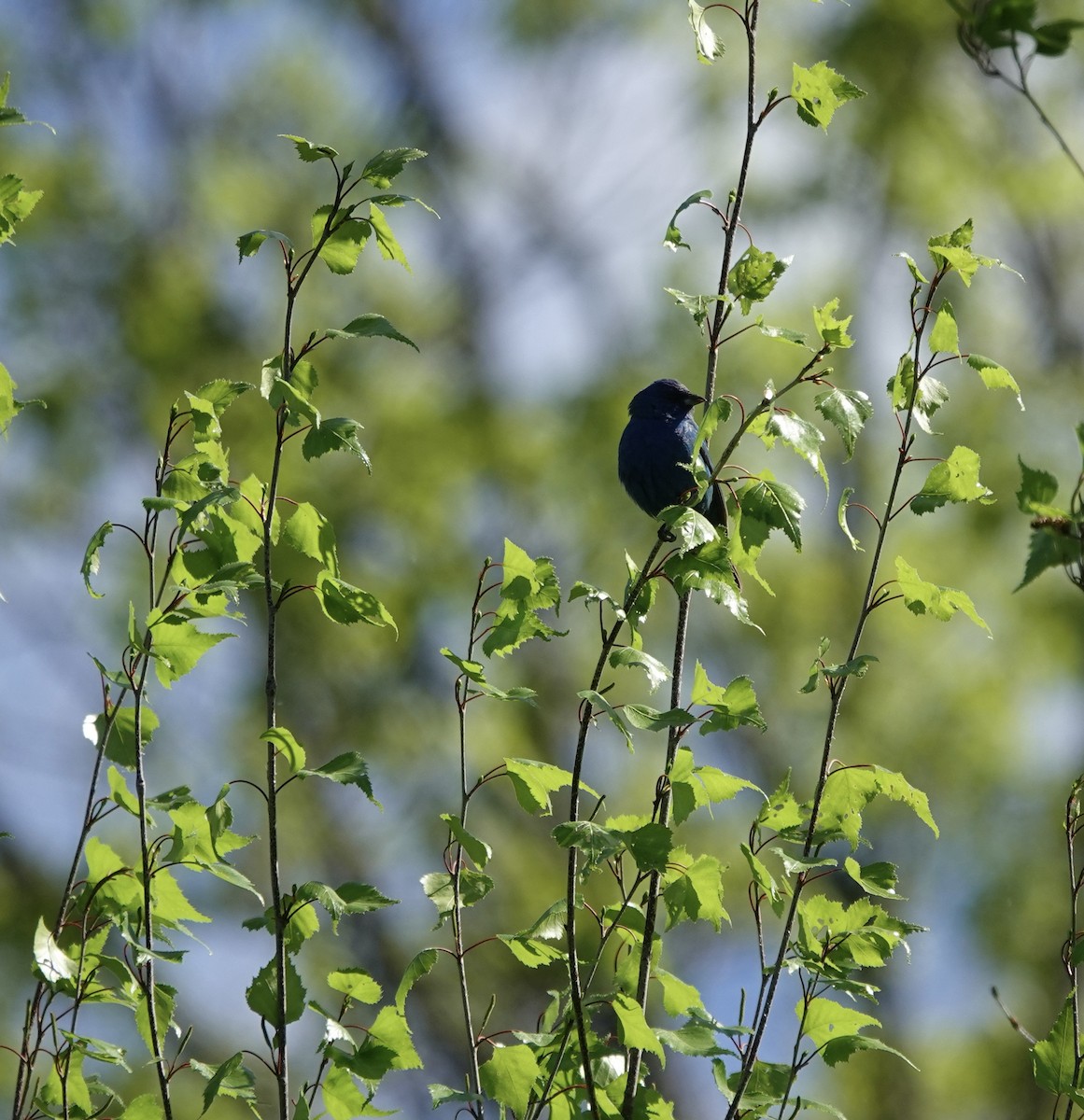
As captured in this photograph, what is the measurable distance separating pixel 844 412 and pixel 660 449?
8.51 feet

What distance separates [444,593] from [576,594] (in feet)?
25.8

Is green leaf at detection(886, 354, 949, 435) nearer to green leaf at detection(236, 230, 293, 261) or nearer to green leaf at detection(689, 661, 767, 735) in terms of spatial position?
green leaf at detection(689, 661, 767, 735)

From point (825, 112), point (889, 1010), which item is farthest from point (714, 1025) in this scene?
point (889, 1010)

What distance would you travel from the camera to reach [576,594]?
6.54 ft

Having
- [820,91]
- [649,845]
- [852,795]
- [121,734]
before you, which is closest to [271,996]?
[121,734]

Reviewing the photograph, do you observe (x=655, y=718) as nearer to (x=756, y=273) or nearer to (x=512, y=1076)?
(x=512, y=1076)

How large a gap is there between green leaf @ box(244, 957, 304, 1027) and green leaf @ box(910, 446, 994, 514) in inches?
44.9

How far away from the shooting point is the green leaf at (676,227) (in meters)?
2.13

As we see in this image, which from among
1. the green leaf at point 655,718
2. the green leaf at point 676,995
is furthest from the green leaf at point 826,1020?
the green leaf at point 655,718

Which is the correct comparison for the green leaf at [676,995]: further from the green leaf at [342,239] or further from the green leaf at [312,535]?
the green leaf at [342,239]

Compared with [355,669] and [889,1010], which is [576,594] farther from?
[889,1010]

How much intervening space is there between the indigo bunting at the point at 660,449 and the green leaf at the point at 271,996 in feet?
8.78

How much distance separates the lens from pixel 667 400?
4754mm

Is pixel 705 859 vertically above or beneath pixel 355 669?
beneath
